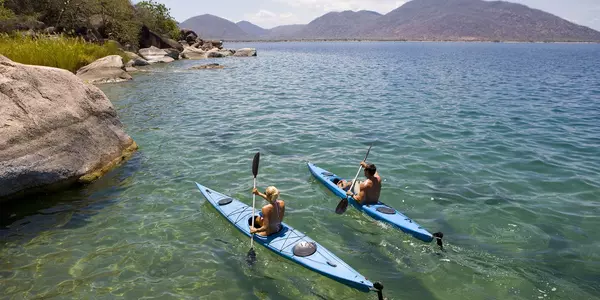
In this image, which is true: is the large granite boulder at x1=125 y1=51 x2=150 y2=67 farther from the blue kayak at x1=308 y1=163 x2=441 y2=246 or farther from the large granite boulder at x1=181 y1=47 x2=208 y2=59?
the blue kayak at x1=308 y1=163 x2=441 y2=246

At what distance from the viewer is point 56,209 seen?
29.5 ft

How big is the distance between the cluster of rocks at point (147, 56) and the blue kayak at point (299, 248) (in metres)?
22.7

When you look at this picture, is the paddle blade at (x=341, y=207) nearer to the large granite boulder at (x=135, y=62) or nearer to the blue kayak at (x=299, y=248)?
the blue kayak at (x=299, y=248)

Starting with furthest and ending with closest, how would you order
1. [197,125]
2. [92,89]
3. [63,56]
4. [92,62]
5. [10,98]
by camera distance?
[92,62] < [63,56] < [197,125] < [92,89] < [10,98]

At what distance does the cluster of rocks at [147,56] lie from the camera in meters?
27.8

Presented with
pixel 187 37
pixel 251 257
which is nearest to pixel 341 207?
pixel 251 257

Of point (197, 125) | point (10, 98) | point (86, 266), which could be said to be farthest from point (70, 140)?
point (197, 125)

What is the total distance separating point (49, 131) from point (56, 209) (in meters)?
2.06

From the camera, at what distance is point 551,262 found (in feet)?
23.8

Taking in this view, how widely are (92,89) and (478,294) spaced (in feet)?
38.9

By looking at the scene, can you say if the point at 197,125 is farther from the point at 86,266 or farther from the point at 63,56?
the point at 63,56

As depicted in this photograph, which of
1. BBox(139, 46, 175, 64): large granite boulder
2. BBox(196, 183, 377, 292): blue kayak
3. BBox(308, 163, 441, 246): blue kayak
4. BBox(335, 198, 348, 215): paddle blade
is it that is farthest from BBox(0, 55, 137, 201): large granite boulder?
BBox(139, 46, 175, 64): large granite boulder

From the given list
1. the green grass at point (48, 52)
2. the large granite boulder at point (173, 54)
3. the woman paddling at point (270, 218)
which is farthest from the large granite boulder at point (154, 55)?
the woman paddling at point (270, 218)

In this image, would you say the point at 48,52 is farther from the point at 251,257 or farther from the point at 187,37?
the point at 187,37
